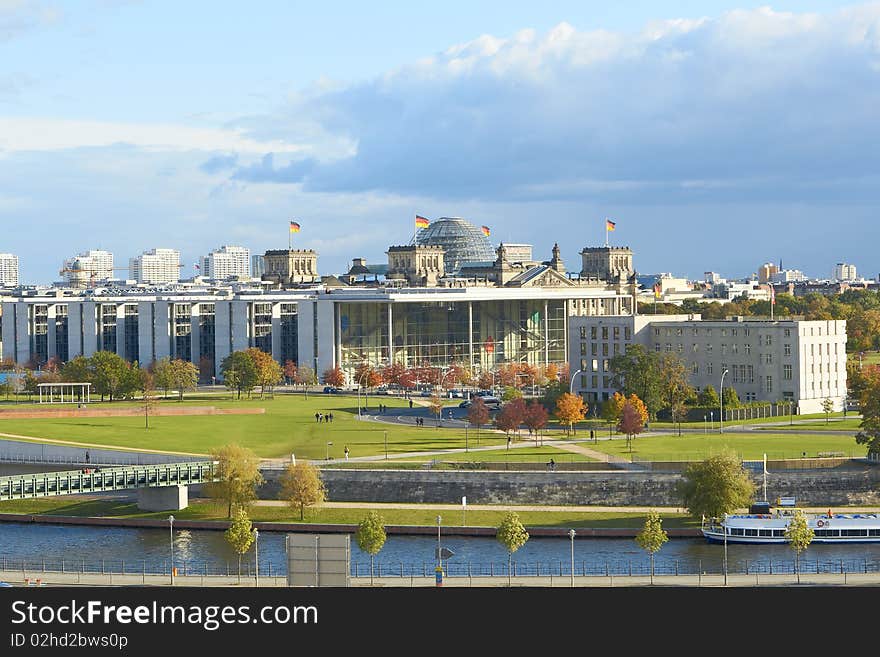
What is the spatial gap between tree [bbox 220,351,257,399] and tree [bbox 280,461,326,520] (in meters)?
50.8

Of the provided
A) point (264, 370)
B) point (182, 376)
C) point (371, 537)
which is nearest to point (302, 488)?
point (371, 537)

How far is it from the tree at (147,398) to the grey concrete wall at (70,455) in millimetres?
12107

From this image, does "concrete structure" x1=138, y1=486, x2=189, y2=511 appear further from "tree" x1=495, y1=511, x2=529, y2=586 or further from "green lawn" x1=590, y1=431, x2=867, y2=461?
"green lawn" x1=590, y1=431, x2=867, y2=461

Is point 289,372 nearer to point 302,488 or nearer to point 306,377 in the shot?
point 306,377

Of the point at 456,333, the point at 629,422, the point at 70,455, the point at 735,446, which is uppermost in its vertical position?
the point at 456,333

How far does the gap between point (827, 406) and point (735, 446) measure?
17.9 m

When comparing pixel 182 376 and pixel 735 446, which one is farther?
pixel 182 376

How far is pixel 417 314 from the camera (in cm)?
16800

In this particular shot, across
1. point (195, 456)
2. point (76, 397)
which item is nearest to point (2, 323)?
point (76, 397)

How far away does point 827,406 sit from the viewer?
348 feet

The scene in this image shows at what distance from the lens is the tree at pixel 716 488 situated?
75.3m

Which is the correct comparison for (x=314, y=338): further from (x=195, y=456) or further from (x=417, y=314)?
(x=195, y=456)

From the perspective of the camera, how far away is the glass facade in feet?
536
